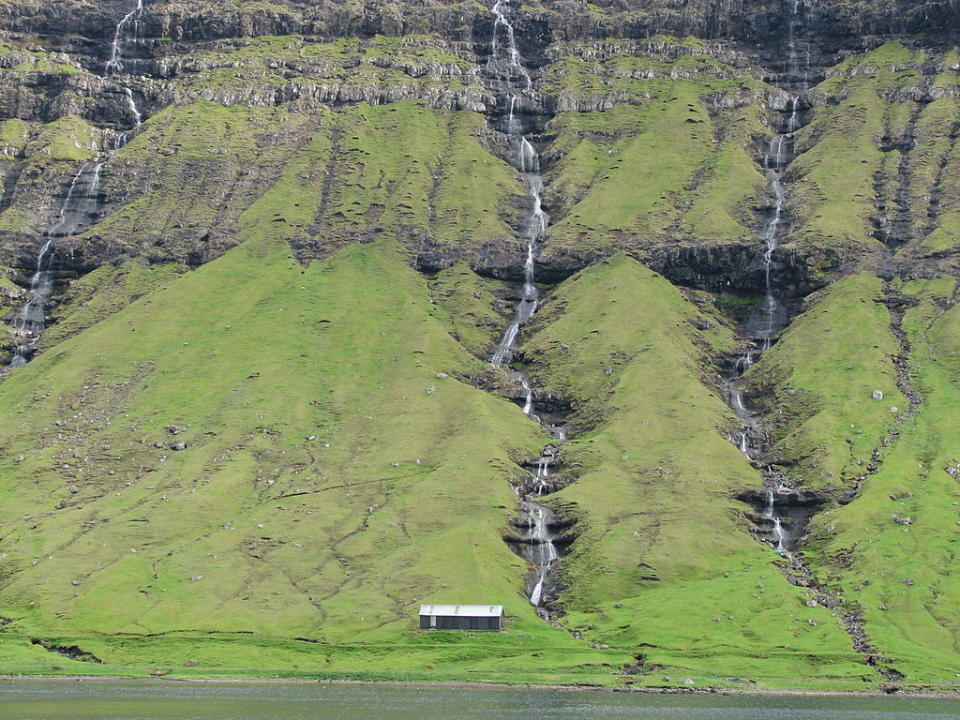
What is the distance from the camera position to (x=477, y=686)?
16512cm

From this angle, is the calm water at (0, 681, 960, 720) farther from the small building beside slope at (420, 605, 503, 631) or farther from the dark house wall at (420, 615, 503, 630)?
the small building beside slope at (420, 605, 503, 631)

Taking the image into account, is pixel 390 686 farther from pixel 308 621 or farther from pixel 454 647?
pixel 308 621

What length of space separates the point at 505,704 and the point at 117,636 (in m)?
63.2

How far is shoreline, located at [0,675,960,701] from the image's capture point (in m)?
162

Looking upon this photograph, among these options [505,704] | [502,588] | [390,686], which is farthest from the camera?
→ [502,588]

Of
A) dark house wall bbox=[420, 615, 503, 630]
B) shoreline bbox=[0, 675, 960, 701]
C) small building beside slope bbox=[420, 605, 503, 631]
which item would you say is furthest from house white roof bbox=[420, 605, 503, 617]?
shoreline bbox=[0, 675, 960, 701]

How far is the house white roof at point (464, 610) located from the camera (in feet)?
605

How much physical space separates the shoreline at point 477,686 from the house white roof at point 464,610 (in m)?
17.4

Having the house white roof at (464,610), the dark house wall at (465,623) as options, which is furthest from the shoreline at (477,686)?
the house white roof at (464,610)

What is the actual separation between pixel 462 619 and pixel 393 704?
40.8 m

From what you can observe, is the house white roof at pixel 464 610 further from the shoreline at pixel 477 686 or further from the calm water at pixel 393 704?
the calm water at pixel 393 704

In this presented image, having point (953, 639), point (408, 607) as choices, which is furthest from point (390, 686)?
point (953, 639)

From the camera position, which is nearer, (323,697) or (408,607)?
(323,697)

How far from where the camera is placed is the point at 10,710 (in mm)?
131000
